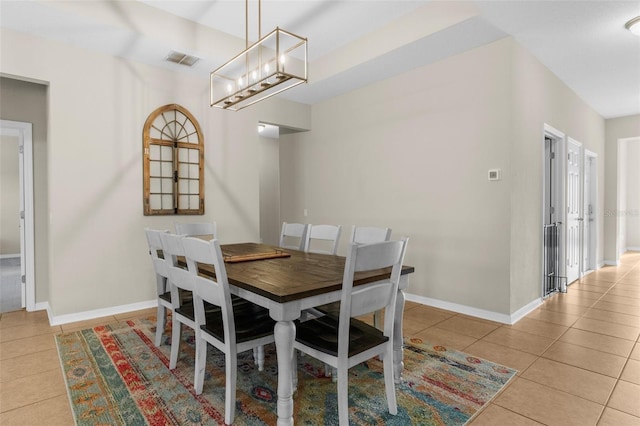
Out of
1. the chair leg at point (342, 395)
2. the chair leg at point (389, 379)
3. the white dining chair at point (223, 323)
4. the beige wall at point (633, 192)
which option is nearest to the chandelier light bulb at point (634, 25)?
the chair leg at point (389, 379)

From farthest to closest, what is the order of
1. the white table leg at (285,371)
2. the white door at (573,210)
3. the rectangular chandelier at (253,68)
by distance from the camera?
the white door at (573,210) → the rectangular chandelier at (253,68) → the white table leg at (285,371)

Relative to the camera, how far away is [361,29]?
12.0 ft

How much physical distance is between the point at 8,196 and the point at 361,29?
8489 millimetres

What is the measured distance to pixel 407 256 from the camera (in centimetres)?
409

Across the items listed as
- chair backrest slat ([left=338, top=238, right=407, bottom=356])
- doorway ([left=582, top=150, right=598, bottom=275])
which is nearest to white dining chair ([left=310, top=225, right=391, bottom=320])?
chair backrest slat ([left=338, top=238, right=407, bottom=356])

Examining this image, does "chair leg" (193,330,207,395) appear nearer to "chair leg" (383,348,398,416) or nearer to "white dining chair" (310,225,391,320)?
"white dining chair" (310,225,391,320)

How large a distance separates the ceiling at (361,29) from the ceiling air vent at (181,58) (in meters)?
0.07

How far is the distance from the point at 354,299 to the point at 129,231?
3061mm

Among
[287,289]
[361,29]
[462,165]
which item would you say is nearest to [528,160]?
[462,165]

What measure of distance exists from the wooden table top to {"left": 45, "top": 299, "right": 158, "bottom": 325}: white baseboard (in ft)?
6.83

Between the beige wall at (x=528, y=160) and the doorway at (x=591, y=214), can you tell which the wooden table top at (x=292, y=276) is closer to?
the beige wall at (x=528, y=160)

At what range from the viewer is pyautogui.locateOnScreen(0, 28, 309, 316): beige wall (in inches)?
128

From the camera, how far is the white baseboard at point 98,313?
329 cm

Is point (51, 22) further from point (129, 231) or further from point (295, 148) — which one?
point (295, 148)
